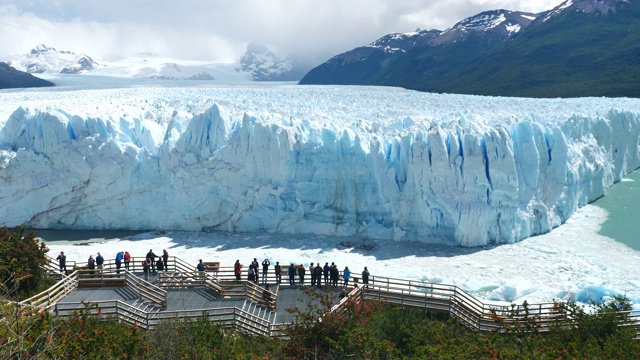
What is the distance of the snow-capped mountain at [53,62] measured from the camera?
122m

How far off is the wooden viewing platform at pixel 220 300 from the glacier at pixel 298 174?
18.1 feet

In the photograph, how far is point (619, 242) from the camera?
55.2 feet

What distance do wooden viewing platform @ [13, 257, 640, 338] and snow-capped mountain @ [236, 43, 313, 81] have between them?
126211mm

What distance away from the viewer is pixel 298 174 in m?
19.0

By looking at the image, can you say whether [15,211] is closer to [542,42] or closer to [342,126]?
[342,126]

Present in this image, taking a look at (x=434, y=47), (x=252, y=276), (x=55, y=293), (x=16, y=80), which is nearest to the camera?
(x=55, y=293)

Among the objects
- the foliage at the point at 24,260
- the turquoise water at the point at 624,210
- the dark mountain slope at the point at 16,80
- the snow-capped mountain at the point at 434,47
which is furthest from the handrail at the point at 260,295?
the snow-capped mountain at the point at 434,47

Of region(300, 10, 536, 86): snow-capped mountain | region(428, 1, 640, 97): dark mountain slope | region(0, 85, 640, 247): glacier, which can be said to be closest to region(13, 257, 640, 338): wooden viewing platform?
region(0, 85, 640, 247): glacier

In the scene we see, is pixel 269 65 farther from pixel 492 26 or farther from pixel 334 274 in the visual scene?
pixel 334 274

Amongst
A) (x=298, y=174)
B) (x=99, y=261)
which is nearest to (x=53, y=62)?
(x=298, y=174)

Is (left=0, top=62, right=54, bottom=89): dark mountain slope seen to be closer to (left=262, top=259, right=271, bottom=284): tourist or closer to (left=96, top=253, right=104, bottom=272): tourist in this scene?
(left=96, top=253, right=104, bottom=272): tourist

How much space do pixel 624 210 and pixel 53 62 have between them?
144843 mm

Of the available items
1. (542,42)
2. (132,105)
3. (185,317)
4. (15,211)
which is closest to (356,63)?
(542,42)

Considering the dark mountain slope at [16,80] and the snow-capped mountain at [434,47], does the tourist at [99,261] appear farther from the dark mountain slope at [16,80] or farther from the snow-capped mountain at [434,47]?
the snow-capped mountain at [434,47]
